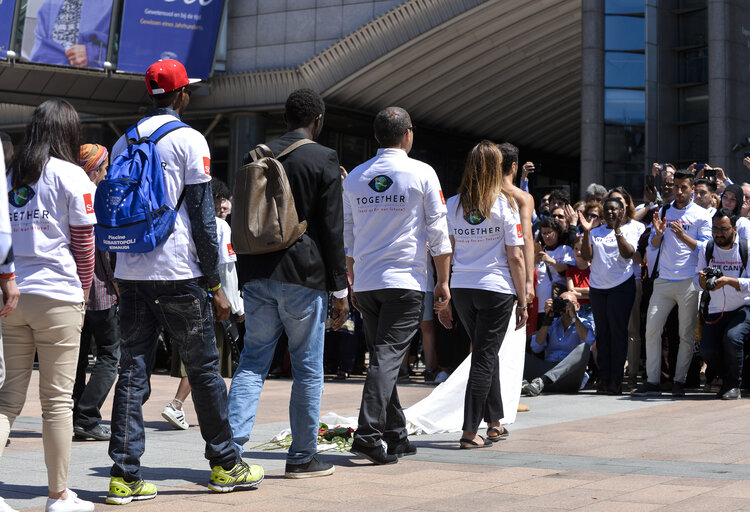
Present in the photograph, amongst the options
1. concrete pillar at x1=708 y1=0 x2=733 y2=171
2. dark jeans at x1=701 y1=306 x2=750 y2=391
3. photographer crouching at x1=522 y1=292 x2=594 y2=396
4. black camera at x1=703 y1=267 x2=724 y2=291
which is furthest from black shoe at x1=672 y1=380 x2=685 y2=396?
concrete pillar at x1=708 y1=0 x2=733 y2=171

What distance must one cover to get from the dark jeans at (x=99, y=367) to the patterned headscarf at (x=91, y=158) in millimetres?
1049

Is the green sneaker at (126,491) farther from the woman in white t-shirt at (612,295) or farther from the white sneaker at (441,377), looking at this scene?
the white sneaker at (441,377)

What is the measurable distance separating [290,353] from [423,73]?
2126cm

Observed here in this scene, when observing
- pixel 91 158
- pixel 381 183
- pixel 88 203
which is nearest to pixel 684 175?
pixel 381 183

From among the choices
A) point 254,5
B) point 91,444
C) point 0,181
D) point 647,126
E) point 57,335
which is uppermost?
point 254,5

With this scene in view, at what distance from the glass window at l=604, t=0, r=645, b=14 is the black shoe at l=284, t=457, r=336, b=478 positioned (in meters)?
19.1

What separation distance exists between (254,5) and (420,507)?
22.7 meters

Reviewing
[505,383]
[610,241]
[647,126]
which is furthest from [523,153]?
[505,383]

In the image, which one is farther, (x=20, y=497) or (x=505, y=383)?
(x=505, y=383)

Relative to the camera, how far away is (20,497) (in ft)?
16.7

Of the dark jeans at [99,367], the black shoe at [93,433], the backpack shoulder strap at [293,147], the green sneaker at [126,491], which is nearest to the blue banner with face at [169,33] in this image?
the dark jeans at [99,367]

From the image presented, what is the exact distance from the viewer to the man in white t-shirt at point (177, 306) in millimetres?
5043

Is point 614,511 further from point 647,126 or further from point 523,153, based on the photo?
point 523,153

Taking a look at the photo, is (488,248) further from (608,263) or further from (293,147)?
(608,263)
